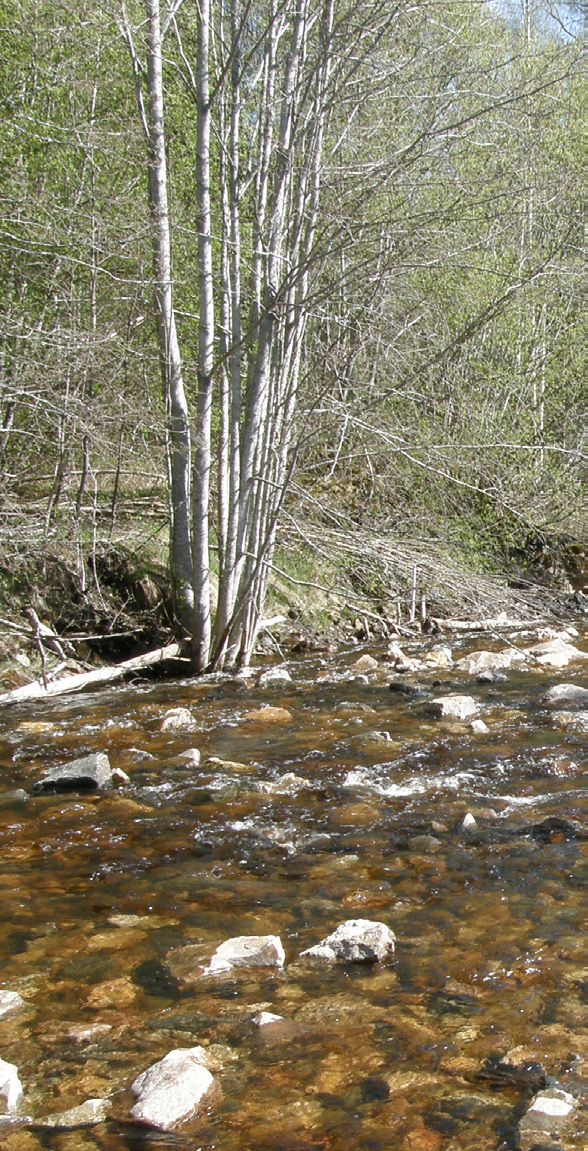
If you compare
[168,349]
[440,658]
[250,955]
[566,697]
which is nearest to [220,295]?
[168,349]

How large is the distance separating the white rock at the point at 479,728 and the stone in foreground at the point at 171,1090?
349 cm

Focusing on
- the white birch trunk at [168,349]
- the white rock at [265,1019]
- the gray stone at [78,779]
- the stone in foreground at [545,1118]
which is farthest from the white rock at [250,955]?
the white birch trunk at [168,349]

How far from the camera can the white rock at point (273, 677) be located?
7.45 m

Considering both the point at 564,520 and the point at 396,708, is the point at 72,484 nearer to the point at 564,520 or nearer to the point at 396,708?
the point at 396,708

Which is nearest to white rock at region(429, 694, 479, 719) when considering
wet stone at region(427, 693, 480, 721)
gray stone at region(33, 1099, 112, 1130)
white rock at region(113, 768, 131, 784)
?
wet stone at region(427, 693, 480, 721)

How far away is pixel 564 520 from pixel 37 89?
689 centimetres

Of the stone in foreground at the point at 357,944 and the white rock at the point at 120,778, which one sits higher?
the stone in foreground at the point at 357,944

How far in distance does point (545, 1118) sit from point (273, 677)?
534 centimetres

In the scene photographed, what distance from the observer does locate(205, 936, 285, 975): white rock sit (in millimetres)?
3074

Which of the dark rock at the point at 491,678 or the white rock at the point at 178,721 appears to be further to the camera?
the dark rock at the point at 491,678

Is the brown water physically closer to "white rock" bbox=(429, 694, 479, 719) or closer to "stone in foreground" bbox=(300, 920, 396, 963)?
"stone in foreground" bbox=(300, 920, 396, 963)

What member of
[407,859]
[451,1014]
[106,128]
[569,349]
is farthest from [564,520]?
[451,1014]

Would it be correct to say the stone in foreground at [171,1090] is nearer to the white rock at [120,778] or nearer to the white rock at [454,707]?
the white rock at [120,778]

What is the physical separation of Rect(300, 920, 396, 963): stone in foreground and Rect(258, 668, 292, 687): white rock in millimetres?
4253
